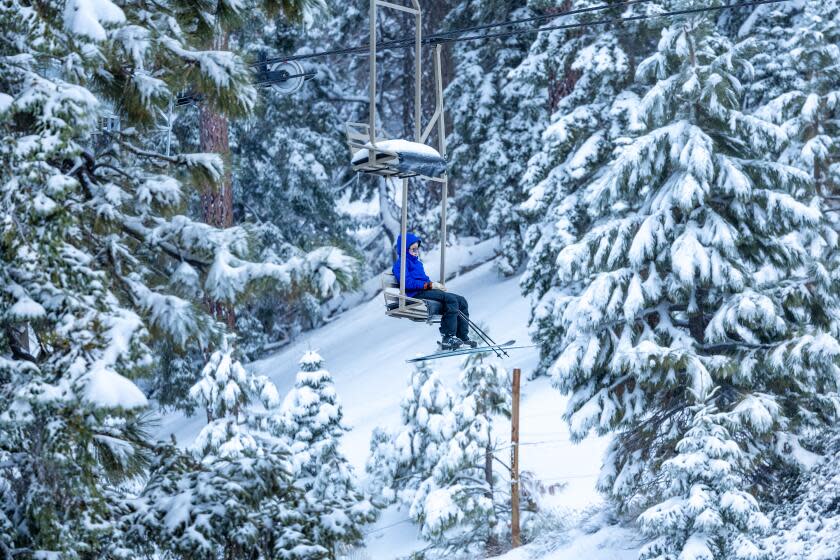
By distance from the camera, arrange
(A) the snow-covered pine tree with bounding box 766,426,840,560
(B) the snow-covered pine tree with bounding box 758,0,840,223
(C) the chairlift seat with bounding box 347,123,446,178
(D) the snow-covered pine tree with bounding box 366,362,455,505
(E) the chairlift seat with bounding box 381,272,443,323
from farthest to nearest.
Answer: (B) the snow-covered pine tree with bounding box 758,0,840,223, (D) the snow-covered pine tree with bounding box 366,362,455,505, (A) the snow-covered pine tree with bounding box 766,426,840,560, (E) the chairlift seat with bounding box 381,272,443,323, (C) the chairlift seat with bounding box 347,123,446,178

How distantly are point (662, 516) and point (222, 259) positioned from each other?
8.68 metres

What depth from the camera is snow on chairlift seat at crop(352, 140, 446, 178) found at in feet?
35.1

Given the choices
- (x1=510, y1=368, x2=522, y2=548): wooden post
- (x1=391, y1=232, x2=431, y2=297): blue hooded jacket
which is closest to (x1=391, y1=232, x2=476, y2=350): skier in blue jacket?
A: (x1=391, y1=232, x2=431, y2=297): blue hooded jacket

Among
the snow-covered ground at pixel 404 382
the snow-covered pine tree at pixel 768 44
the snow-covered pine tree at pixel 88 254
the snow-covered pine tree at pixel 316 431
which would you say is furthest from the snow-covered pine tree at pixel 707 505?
the snow-covered pine tree at pixel 768 44

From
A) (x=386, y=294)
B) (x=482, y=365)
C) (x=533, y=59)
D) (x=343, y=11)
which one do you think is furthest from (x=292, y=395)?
(x=343, y=11)

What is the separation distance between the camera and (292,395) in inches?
885

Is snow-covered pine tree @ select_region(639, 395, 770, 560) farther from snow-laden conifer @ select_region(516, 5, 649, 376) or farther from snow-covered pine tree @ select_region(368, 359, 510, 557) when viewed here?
snow-laden conifer @ select_region(516, 5, 649, 376)

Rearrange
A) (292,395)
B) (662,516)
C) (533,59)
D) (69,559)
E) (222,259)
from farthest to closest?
(533,59), (292,395), (662,516), (222,259), (69,559)

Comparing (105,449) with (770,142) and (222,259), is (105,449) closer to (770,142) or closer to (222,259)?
(222,259)

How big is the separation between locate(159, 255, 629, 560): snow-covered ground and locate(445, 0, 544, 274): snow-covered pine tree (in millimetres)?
1901

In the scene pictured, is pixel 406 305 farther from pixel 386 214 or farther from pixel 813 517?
pixel 386 214

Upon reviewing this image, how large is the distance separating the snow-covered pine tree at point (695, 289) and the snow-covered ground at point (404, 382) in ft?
7.95

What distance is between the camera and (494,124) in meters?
29.4

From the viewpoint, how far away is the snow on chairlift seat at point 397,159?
10.7 meters
